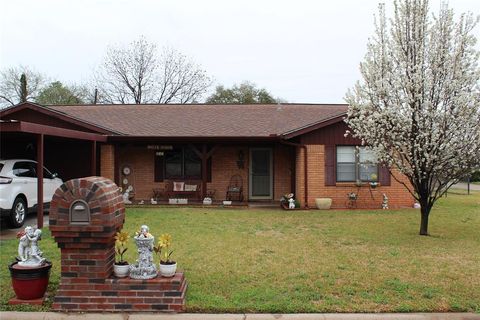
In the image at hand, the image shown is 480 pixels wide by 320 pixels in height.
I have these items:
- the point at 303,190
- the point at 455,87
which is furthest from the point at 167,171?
the point at 455,87

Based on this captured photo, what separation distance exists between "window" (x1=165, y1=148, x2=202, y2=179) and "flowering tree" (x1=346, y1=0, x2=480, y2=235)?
26.9 feet

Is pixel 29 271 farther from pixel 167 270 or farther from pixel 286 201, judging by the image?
pixel 286 201

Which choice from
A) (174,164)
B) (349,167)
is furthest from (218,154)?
(349,167)

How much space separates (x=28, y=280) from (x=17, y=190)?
6.18 meters

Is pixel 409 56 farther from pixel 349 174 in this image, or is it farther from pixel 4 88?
pixel 4 88

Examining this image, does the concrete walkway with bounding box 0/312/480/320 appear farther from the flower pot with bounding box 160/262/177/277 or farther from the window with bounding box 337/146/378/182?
the window with bounding box 337/146/378/182

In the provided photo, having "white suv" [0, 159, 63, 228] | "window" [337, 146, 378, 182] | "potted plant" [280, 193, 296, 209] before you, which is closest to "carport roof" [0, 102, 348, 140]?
"window" [337, 146, 378, 182]

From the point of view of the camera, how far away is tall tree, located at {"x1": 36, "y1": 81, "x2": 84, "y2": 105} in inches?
1684

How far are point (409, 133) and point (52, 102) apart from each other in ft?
133

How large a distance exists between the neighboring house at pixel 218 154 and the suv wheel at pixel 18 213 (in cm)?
378

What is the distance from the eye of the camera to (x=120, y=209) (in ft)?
16.8

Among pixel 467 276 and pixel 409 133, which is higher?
pixel 409 133

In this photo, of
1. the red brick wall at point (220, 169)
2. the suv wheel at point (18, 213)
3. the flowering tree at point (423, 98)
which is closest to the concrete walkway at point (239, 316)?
the flowering tree at point (423, 98)

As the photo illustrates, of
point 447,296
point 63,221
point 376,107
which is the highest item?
point 376,107
